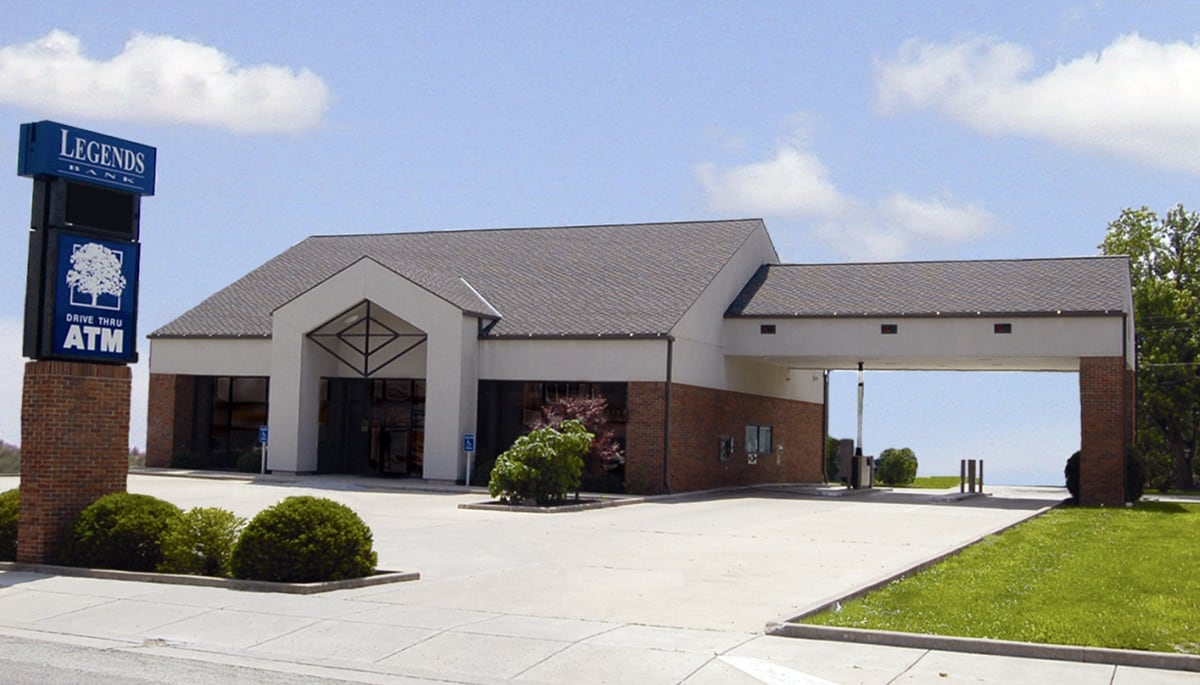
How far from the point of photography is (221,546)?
1625 cm

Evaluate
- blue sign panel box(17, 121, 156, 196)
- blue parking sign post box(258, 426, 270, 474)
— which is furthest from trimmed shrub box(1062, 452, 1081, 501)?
blue sign panel box(17, 121, 156, 196)

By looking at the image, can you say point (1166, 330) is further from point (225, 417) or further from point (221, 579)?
point (221, 579)

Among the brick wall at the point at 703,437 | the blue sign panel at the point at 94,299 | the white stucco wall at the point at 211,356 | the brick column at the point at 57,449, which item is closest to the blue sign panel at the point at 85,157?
the blue sign panel at the point at 94,299

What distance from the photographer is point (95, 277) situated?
1767 centimetres

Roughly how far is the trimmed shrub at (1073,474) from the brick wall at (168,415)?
2728 centimetres

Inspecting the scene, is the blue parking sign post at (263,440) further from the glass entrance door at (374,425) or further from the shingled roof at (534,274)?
the shingled roof at (534,274)

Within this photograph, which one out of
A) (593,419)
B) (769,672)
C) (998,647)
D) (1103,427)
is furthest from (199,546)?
(1103,427)

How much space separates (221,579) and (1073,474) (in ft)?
93.2

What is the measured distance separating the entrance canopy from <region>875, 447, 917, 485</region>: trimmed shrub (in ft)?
39.2

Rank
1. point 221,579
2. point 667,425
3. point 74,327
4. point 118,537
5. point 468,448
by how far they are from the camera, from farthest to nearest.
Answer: point 468,448 → point 667,425 → point 74,327 → point 118,537 → point 221,579

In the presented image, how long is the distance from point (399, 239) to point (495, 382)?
1141 cm

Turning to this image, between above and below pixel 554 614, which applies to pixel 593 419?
above

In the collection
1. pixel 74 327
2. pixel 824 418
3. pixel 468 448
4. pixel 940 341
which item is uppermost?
pixel 940 341

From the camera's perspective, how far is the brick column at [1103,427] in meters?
33.8
